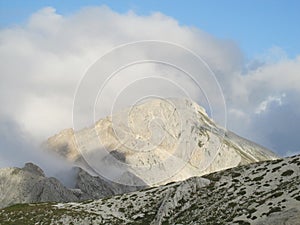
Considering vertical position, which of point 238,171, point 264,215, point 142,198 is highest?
point 238,171

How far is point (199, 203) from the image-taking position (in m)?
70.0

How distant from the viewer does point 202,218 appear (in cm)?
6081

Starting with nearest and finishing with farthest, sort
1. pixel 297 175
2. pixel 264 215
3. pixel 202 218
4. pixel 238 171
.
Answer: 1. pixel 264 215
2. pixel 202 218
3. pixel 297 175
4. pixel 238 171

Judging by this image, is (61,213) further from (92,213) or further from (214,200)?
(214,200)

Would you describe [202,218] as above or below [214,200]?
below

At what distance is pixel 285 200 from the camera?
5428cm

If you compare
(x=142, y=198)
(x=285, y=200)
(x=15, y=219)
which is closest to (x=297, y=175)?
(x=285, y=200)

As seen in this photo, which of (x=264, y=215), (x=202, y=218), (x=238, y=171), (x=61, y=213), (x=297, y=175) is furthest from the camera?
(x=238, y=171)

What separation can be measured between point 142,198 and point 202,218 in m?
22.1

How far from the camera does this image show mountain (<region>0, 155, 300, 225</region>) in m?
57.4

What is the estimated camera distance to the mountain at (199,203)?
57.4 metres

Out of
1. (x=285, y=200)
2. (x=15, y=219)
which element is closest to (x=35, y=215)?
(x=15, y=219)

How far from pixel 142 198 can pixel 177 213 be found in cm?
1309

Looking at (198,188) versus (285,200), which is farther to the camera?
(198,188)
